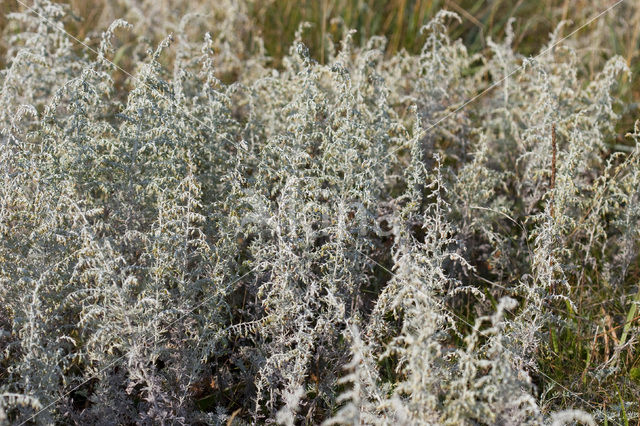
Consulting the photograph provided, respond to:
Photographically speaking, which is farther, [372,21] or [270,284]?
[372,21]

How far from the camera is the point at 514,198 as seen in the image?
4.05 meters

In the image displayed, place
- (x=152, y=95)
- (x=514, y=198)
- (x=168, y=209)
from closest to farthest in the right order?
(x=168, y=209)
(x=152, y=95)
(x=514, y=198)

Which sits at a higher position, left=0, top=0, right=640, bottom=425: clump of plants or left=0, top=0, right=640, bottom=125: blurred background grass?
left=0, top=0, right=640, bottom=125: blurred background grass

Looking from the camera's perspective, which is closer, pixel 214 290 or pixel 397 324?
pixel 214 290

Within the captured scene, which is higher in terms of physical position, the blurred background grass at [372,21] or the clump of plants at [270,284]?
the blurred background grass at [372,21]

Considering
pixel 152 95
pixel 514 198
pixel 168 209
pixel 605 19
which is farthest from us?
pixel 605 19

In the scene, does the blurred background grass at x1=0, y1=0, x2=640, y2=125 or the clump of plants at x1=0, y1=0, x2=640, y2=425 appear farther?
the blurred background grass at x1=0, y1=0, x2=640, y2=125

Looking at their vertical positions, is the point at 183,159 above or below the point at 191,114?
below

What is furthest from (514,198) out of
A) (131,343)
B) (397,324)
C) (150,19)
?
(150,19)

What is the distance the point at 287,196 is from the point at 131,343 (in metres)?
0.83

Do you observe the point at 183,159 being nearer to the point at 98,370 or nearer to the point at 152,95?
the point at 152,95

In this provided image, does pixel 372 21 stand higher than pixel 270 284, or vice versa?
pixel 372 21

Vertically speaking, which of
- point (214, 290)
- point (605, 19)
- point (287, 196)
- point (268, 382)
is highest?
point (605, 19)

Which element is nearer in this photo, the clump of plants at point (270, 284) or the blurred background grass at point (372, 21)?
the clump of plants at point (270, 284)
